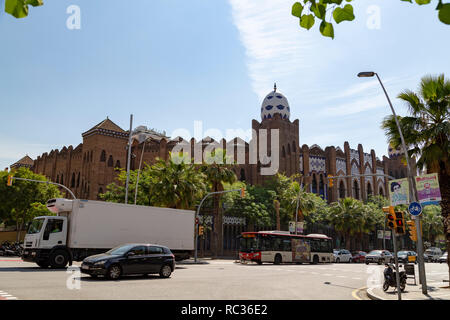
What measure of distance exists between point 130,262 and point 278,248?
2034 centimetres

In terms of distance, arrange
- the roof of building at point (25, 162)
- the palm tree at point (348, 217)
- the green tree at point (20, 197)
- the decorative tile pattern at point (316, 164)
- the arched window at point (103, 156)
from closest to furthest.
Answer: the green tree at point (20, 197) → the palm tree at point (348, 217) → the arched window at point (103, 156) → the decorative tile pattern at point (316, 164) → the roof of building at point (25, 162)

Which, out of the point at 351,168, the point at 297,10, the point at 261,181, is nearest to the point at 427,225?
the point at 351,168

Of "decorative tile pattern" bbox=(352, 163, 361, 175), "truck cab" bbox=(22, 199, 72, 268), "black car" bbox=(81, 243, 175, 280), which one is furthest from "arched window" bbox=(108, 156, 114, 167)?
"decorative tile pattern" bbox=(352, 163, 361, 175)

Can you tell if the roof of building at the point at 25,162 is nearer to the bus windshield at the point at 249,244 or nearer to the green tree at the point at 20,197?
the green tree at the point at 20,197

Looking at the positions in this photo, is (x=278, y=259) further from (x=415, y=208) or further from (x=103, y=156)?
(x=103, y=156)

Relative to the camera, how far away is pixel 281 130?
6178 centimetres

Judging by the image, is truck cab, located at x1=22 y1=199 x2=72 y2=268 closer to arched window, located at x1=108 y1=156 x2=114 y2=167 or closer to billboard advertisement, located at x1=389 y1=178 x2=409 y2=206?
billboard advertisement, located at x1=389 y1=178 x2=409 y2=206

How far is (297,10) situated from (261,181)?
5583cm

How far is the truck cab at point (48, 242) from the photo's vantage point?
17.6 m

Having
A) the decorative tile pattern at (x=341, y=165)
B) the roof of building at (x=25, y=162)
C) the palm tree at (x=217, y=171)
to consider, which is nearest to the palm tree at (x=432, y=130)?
the palm tree at (x=217, y=171)

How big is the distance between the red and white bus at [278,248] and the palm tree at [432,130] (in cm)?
1805

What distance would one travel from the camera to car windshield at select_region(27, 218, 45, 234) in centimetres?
1821

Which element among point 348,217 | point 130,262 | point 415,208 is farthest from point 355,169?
point 130,262
